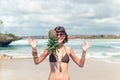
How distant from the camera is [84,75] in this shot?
16484 mm

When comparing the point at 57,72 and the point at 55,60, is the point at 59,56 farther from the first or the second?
the point at 57,72

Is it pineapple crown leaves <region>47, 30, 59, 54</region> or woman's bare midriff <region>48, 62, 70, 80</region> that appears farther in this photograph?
woman's bare midriff <region>48, 62, 70, 80</region>

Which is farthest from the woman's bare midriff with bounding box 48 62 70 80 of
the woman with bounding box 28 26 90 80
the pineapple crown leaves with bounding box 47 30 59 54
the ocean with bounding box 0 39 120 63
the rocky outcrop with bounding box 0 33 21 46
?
the rocky outcrop with bounding box 0 33 21 46

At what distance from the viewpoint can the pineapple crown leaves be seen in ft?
17.6

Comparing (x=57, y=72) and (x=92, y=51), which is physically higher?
(x=57, y=72)

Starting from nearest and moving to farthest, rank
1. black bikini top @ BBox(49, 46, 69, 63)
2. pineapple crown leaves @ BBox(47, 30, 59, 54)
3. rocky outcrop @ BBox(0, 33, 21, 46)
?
pineapple crown leaves @ BBox(47, 30, 59, 54) < black bikini top @ BBox(49, 46, 69, 63) < rocky outcrop @ BBox(0, 33, 21, 46)

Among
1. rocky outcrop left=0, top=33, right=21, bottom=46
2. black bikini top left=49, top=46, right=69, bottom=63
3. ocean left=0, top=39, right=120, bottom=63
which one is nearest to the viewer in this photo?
black bikini top left=49, top=46, right=69, bottom=63

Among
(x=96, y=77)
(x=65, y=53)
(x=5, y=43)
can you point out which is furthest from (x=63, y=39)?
(x=5, y=43)

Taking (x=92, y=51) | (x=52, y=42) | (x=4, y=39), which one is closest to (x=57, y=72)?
(x=52, y=42)

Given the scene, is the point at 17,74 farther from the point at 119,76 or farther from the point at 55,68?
the point at 55,68

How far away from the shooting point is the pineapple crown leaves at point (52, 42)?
537 cm

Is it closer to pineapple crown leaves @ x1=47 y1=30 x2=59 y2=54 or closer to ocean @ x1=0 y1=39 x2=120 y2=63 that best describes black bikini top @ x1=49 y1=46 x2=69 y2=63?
pineapple crown leaves @ x1=47 y1=30 x2=59 y2=54

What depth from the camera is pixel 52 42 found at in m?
5.40

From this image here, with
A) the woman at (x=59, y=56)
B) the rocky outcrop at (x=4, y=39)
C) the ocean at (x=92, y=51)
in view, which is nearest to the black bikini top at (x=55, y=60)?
the woman at (x=59, y=56)
